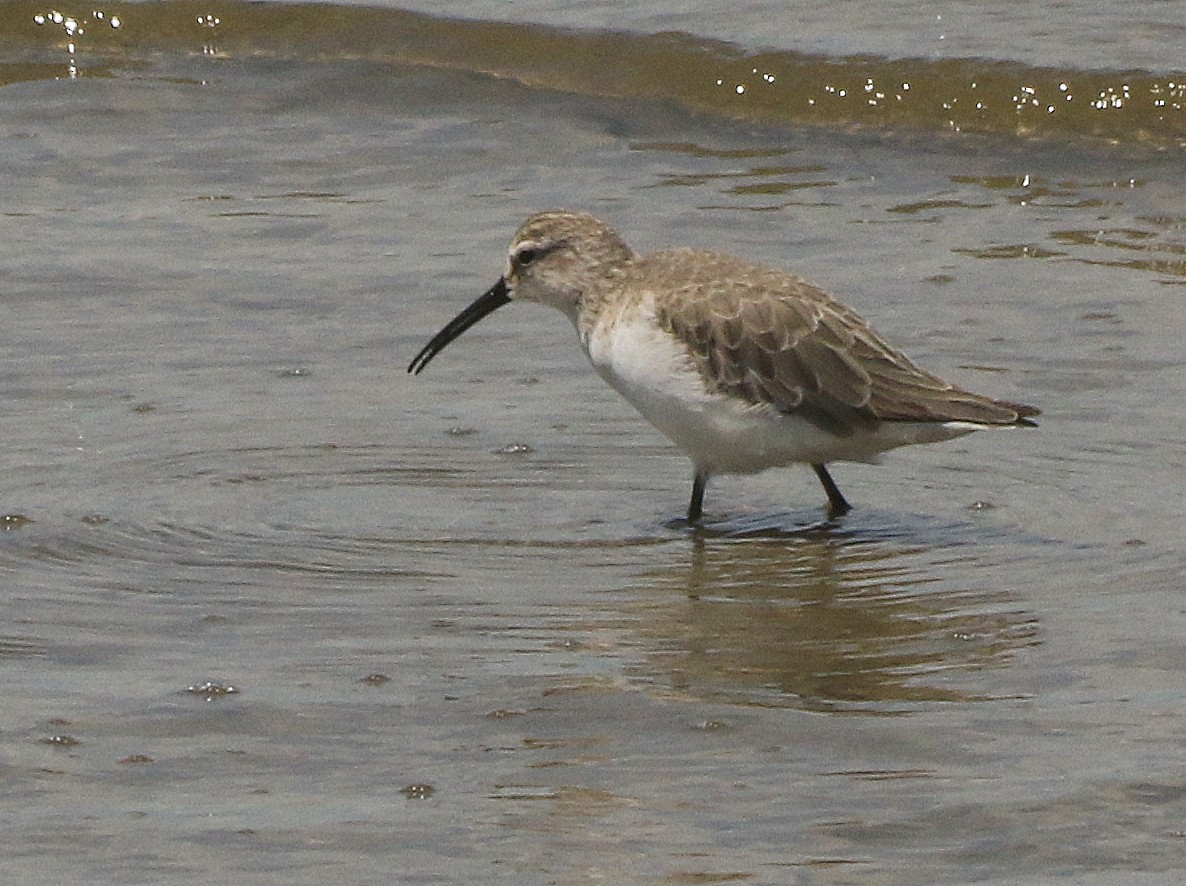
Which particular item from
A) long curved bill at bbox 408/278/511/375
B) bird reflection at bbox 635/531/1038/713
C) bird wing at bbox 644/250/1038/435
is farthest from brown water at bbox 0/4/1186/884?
bird wing at bbox 644/250/1038/435

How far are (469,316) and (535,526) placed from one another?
4.86ft

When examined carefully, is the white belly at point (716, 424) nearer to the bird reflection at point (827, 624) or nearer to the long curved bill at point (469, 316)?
the bird reflection at point (827, 624)

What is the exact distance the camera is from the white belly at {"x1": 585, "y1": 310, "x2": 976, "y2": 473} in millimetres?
7465

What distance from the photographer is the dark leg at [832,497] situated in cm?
753

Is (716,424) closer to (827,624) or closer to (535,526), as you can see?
(535,526)

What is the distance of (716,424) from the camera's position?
7.46 meters

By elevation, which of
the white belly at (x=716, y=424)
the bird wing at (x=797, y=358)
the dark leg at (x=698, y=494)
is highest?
the bird wing at (x=797, y=358)

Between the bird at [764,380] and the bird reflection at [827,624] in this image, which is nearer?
the bird reflection at [827,624]

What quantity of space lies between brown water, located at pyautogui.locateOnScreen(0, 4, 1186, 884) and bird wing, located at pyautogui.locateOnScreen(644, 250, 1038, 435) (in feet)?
1.20

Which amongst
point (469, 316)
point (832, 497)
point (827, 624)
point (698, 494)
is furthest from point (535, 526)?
point (469, 316)

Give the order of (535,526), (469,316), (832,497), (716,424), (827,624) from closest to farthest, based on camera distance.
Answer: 1. (827,624)
2. (535,526)
3. (716,424)
4. (832,497)
5. (469,316)

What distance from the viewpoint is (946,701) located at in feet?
18.1

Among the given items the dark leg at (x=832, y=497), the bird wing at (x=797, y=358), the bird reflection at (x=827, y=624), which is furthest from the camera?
the dark leg at (x=832, y=497)

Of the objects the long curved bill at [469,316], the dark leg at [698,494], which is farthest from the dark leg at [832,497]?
the long curved bill at [469,316]
